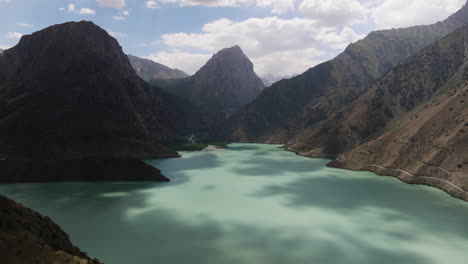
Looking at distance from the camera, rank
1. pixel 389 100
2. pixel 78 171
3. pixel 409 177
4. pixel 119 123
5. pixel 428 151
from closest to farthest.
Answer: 1. pixel 409 177
2. pixel 428 151
3. pixel 78 171
4. pixel 119 123
5. pixel 389 100

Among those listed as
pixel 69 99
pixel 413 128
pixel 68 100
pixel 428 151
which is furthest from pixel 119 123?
pixel 428 151

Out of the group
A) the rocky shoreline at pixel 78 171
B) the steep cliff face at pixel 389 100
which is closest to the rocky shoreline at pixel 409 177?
the steep cliff face at pixel 389 100

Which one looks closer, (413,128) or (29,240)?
(29,240)

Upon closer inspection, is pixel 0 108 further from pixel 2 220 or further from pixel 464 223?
pixel 464 223

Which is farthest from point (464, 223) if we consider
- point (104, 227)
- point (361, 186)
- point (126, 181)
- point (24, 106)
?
point (24, 106)

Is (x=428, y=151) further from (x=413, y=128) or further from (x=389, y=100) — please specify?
(x=389, y=100)
